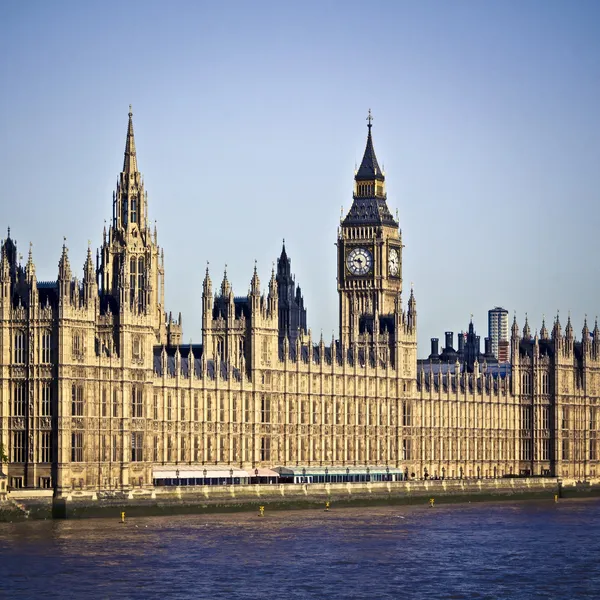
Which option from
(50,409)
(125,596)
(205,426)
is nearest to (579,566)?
(125,596)

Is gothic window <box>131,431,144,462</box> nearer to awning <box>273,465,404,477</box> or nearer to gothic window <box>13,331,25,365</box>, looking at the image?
gothic window <box>13,331,25,365</box>

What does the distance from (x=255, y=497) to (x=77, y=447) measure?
1641 centimetres

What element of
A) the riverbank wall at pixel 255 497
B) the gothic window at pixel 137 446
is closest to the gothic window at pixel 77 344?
the gothic window at pixel 137 446

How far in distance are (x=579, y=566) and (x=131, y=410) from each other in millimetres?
42062

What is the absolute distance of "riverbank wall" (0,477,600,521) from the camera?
139400mm

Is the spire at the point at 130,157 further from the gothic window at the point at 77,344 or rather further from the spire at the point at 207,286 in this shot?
the gothic window at the point at 77,344

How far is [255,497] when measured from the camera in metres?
155

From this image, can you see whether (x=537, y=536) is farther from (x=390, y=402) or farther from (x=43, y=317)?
(x=390, y=402)

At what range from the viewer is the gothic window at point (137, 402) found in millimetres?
150625

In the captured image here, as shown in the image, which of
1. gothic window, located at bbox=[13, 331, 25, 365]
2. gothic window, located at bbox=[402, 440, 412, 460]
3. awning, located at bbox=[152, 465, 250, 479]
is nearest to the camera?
gothic window, located at bbox=[13, 331, 25, 365]

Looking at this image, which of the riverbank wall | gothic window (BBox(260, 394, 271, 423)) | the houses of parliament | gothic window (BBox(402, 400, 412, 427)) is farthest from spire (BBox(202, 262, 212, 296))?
gothic window (BBox(402, 400, 412, 427))

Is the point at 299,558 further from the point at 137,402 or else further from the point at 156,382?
the point at 156,382

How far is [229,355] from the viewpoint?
566 ft

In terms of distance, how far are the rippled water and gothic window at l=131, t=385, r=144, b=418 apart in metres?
9.77
